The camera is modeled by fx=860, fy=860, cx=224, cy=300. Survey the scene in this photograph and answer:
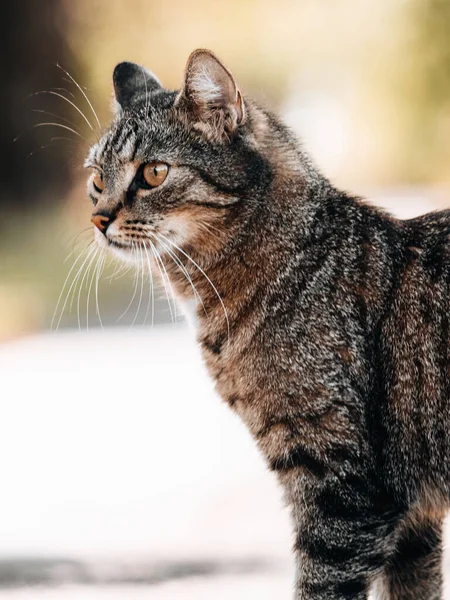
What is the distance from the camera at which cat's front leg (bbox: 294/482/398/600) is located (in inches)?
49.1

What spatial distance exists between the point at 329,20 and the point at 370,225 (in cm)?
293

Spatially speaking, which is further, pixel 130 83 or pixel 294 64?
pixel 294 64

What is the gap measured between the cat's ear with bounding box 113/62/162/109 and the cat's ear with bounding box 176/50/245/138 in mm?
200

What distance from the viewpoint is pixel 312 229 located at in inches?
55.2

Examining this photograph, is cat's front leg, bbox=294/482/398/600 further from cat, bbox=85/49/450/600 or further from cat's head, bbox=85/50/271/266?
cat's head, bbox=85/50/271/266

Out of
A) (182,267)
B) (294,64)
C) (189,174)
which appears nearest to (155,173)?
(189,174)

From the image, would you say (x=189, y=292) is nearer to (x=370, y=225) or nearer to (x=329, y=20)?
(x=370, y=225)

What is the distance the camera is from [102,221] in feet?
4.57

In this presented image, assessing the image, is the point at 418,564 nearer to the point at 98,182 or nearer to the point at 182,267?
the point at 182,267

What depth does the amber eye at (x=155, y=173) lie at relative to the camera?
1.38 m

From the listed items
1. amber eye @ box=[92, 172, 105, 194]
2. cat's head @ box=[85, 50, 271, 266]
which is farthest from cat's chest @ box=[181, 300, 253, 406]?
amber eye @ box=[92, 172, 105, 194]

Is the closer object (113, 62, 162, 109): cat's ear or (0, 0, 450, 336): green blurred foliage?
(113, 62, 162, 109): cat's ear

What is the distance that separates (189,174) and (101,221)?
0.53ft

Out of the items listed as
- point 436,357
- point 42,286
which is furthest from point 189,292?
point 42,286
